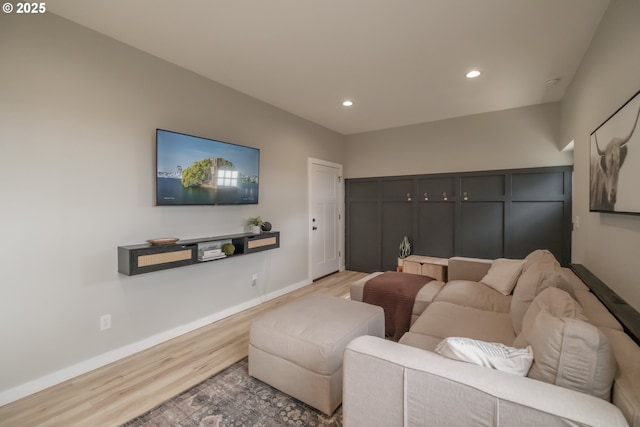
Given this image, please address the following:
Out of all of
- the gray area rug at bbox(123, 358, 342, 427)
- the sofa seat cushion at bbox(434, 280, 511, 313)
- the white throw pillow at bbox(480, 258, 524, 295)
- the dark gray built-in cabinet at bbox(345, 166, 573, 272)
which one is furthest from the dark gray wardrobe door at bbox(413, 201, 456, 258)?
the gray area rug at bbox(123, 358, 342, 427)

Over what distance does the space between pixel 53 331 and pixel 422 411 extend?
256 centimetres

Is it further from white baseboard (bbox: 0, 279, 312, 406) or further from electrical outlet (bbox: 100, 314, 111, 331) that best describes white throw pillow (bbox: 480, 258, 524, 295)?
electrical outlet (bbox: 100, 314, 111, 331)

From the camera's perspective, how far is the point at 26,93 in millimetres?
1971

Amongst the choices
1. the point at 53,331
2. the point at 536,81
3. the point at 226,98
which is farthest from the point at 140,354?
the point at 536,81

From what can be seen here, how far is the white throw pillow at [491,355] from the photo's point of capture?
1114 millimetres

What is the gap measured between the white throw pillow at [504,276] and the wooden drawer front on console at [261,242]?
239cm

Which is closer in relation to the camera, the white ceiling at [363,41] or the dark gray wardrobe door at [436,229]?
the white ceiling at [363,41]

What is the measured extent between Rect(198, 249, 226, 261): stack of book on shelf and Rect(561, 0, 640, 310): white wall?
3.08 meters

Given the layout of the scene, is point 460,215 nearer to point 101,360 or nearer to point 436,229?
point 436,229

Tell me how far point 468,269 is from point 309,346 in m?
2.26

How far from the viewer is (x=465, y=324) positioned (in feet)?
6.53

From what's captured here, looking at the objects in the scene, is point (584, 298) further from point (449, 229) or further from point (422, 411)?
point (449, 229)
